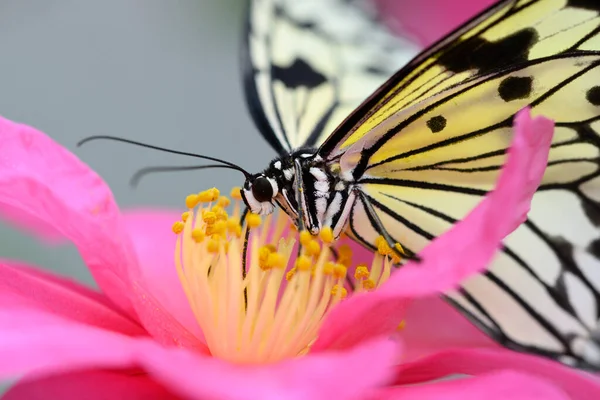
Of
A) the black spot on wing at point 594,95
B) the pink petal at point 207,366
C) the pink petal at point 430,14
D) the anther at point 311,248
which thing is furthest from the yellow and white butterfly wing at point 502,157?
the pink petal at point 430,14

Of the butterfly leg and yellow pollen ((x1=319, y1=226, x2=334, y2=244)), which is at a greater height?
the butterfly leg

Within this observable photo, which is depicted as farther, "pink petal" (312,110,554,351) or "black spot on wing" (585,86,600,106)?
"black spot on wing" (585,86,600,106)

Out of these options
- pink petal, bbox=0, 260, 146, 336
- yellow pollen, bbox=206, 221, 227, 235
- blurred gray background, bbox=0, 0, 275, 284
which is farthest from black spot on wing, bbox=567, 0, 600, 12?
→ blurred gray background, bbox=0, 0, 275, 284

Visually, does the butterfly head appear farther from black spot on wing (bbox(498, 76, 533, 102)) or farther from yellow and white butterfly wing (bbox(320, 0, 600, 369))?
black spot on wing (bbox(498, 76, 533, 102))

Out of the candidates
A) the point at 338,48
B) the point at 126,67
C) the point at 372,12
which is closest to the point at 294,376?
the point at 338,48

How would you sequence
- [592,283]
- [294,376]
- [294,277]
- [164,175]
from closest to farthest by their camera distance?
[294,376] → [294,277] → [592,283] → [164,175]

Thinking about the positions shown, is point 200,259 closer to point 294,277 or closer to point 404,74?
point 294,277

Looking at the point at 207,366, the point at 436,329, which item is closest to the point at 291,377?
the point at 207,366

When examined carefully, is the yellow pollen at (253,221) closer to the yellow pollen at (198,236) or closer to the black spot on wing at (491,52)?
the yellow pollen at (198,236)
